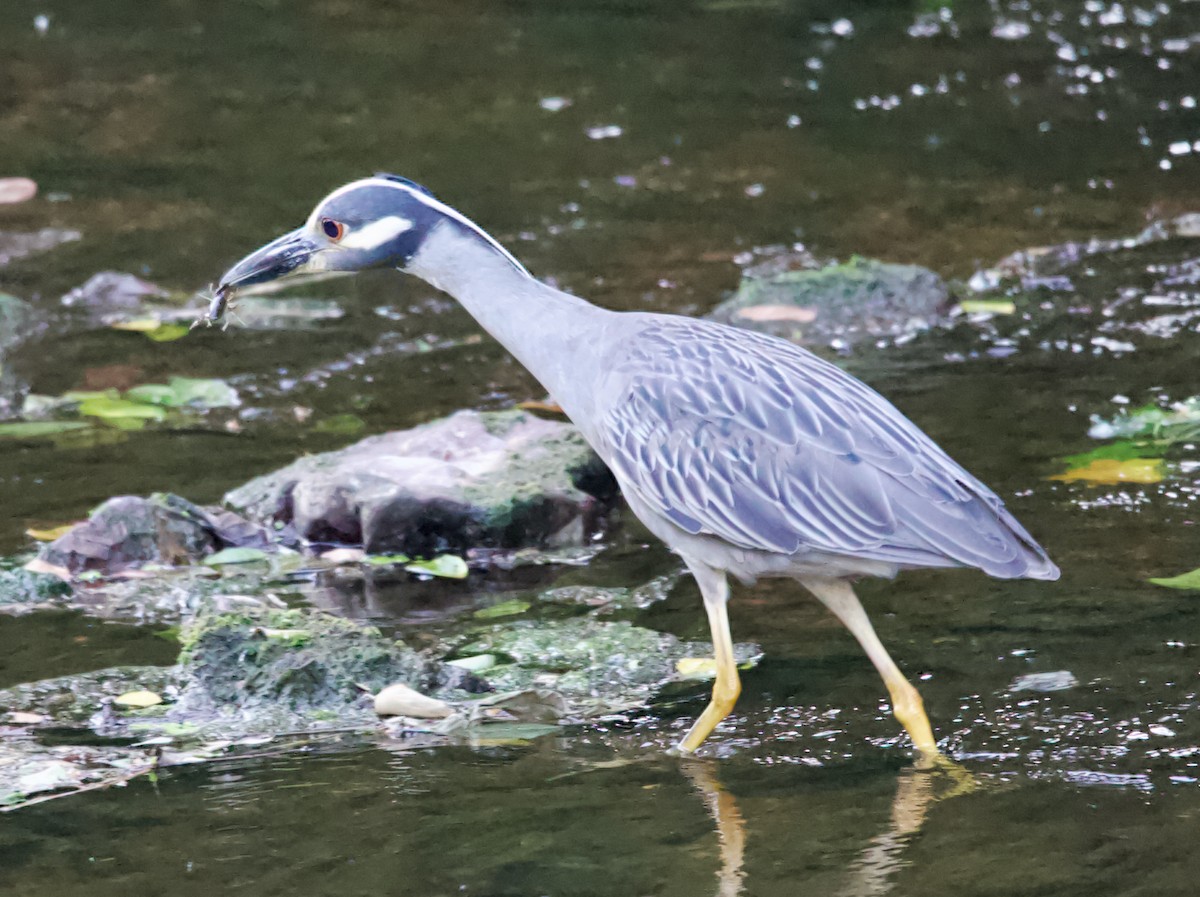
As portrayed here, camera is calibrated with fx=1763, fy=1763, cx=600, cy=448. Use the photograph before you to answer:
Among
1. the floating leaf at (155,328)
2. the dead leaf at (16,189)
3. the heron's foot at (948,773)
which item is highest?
the dead leaf at (16,189)

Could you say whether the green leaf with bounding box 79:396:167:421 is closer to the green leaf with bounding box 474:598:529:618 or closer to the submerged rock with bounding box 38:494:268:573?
the submerged rock with bounding box 38:494:268:573

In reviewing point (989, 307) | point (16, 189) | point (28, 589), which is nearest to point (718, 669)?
point (28, 589)

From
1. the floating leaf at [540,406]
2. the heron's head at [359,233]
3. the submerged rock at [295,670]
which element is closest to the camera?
the submerged rock at [295,670]

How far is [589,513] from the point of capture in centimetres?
637

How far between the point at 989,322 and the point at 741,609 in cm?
325

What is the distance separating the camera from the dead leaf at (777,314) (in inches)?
327

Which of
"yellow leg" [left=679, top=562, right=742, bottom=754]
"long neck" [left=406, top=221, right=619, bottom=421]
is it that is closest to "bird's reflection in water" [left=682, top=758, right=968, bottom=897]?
"yellow leg" [left=679, top=562, right=742, bottom=754]

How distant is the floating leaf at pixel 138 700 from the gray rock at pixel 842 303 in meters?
4.04

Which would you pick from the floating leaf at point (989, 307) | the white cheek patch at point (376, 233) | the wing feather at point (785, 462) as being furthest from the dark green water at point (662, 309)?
the white cheek patch at point (376, 233)

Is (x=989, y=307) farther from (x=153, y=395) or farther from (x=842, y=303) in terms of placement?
(x=153, y=395)

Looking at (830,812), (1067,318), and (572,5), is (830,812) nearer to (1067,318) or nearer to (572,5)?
(1067,318)

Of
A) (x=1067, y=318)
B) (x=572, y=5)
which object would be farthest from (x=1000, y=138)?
(x=572, y=5)

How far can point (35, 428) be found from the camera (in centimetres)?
738

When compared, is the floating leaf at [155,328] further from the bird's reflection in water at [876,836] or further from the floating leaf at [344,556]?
the bird's reflection in water at [876,836]
